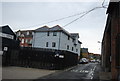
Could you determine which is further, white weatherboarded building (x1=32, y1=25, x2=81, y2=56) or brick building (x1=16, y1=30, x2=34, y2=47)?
brick building (x1=16, y1=30, x2=34, y2=47)

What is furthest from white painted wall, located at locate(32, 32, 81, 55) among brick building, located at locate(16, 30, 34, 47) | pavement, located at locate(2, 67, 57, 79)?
pavement, located at locate(2, 67, 57, 79)

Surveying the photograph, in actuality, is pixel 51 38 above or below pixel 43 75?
above

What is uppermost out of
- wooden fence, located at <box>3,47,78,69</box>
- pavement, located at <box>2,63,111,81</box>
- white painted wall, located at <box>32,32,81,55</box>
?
white painted wall, located at <box>32,32,81,55</box>

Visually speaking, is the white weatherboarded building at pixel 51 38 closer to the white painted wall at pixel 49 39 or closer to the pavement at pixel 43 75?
the white painted wall at pixel 49 39

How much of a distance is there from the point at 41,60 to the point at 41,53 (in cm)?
102

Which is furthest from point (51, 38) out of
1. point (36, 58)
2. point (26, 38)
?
point (26, 38)

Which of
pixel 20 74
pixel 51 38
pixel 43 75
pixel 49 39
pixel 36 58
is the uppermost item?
pixel 51 38

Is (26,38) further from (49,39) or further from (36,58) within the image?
(36,58)

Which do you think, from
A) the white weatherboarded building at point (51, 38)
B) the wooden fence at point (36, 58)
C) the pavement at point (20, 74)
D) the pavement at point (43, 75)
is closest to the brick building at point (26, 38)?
the white weatherboarded building at point (51, 38)

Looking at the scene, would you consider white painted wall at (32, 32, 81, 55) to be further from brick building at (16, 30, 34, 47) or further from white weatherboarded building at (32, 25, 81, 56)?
brick building at (16, 30, 34, 47)

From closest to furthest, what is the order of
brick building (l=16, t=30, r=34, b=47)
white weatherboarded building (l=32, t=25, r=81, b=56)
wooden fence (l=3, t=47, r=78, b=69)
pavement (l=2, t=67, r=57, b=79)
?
1. pavement (l=2, t=67, r=57, b=79)
2. wooden fence (l=3, t=47, r=78, b=69)
3. white weatherboarded building (l=32, t=25, r=81, b=56)
4. brick building (l=16, t=30, r=34, b=47)

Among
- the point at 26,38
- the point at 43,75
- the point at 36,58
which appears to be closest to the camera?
the point at 43,75

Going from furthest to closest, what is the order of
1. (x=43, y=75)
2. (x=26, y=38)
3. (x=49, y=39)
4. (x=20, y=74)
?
(x=26, y=38) < (x=49, y=39) < (x=43, y=75) < (x=20, y=74)

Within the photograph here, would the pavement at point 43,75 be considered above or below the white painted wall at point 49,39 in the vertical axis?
below
